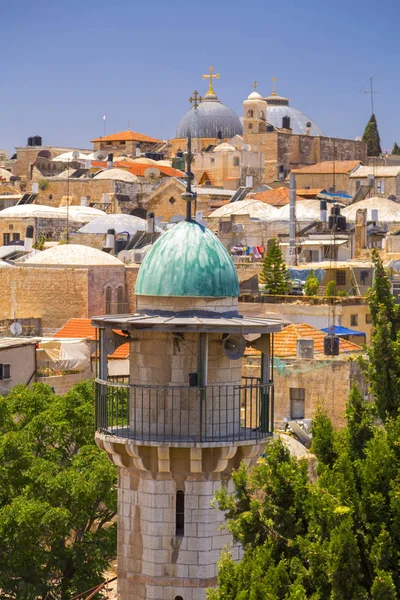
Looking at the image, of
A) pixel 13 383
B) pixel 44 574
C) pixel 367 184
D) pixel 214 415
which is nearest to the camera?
pixel 214 415

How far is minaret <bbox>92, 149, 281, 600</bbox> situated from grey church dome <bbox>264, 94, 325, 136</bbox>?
86062 millimetres

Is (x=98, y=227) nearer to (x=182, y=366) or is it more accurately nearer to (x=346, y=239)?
(x=346, y=239)

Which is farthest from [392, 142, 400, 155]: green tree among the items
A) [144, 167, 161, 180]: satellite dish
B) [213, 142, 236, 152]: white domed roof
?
[144, 167, 161, 180]: satellite dish

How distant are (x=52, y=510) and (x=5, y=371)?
11.8 metres

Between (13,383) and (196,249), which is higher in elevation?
(196,249)

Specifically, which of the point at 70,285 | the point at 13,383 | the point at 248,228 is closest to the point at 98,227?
the point at 248,228

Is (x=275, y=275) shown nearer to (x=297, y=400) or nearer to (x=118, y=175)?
(x=297, y=400)

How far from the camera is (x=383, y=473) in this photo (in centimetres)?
1281

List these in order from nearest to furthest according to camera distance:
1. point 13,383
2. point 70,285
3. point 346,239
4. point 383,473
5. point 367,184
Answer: point 383,473
point 13,383
point 70,285
point 346,239
point 367,184

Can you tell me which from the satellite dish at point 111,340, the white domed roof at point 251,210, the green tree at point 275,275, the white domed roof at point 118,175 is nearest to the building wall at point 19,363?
the green tree at point 275,275

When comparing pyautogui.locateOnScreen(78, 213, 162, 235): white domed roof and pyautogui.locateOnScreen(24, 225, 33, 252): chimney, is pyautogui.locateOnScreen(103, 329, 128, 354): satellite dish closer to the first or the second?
pyautogui.locateOnScreen(24, 225, 33, 252): chimney

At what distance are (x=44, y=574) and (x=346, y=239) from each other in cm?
3294

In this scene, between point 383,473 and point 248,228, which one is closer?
point 383,473

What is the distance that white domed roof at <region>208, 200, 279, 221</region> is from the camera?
5895 cm
